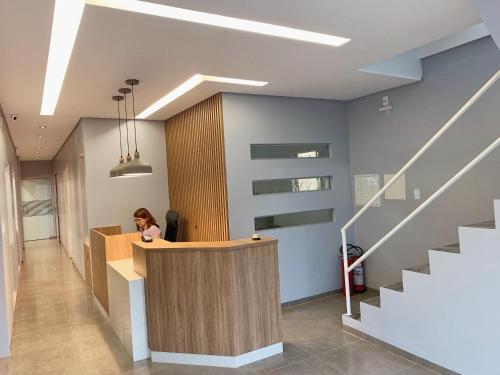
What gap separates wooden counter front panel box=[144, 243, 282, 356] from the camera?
133 inches

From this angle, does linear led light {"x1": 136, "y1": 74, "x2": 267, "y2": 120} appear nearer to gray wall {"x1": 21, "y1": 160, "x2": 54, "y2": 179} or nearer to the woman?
the woman

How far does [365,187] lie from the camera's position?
5484 mm

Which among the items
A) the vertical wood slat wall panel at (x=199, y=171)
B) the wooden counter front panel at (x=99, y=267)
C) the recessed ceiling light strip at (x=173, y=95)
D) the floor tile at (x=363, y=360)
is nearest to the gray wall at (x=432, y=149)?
the floor tile at (x=363, y=360)

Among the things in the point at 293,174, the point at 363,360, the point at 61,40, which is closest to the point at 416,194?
the point at 293,174

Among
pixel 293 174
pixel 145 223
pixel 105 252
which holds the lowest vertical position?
pixel 105 252

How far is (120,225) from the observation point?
6.02 meters

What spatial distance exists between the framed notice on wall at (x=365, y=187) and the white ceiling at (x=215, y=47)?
133 centimetres

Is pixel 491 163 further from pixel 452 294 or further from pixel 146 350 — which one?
pixel 146 350

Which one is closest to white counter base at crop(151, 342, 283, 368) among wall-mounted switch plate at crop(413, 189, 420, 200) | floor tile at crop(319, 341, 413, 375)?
floor tile at crop(319, 341, 413, 375)

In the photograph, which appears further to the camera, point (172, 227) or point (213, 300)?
point (172, 227)

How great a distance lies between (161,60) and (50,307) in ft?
13.9

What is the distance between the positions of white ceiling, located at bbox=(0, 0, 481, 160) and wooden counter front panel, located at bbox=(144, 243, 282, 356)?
1814 millimetres

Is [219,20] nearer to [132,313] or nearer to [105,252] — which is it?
[132,313]

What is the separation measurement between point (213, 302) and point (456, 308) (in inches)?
81.9
